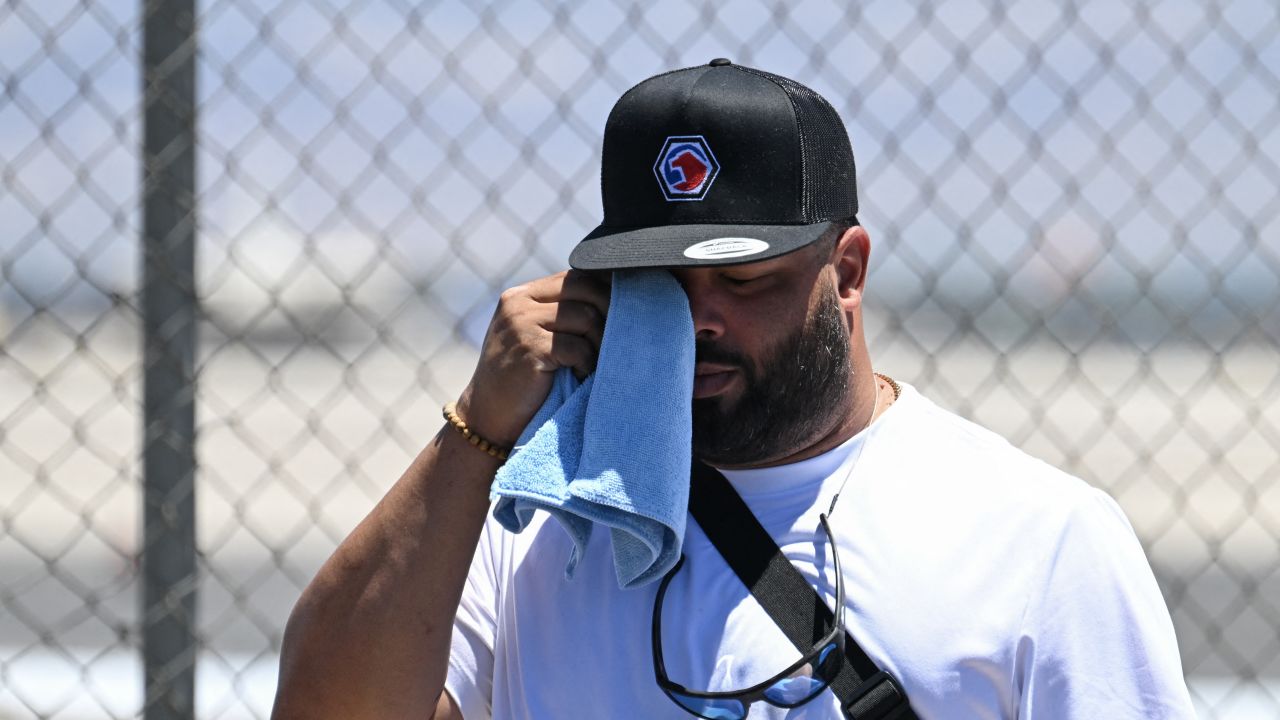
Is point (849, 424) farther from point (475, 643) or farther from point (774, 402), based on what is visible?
point (475, 643)

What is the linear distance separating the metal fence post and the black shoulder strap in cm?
112

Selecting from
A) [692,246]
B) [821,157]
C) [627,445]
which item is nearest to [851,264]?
[821,157]

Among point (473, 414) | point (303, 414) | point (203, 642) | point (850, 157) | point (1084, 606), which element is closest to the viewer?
point (1084, 606)

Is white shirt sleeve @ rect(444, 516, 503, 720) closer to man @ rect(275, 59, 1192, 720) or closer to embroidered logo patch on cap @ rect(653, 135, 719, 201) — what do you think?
man @ rect(275, 59, 1192, 720)

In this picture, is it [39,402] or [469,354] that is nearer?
[39,402]

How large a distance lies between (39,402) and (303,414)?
494mm

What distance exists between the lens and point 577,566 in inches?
63.6

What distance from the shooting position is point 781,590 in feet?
4.98

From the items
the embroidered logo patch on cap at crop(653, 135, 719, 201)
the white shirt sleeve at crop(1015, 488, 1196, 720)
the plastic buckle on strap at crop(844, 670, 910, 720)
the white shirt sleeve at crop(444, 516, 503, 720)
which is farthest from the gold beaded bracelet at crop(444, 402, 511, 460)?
the white shirt sleeve at crop(1015, 488, 1196, 720)

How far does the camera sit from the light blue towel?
4.75ft

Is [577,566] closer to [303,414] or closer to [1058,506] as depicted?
[1058,506]

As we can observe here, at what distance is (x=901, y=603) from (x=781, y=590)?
143mm

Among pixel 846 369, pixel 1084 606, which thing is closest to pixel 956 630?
pixel 1084 606

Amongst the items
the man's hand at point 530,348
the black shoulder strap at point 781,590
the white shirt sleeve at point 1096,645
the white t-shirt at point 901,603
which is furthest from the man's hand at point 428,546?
the white shirt sleeve at point 1096,645
